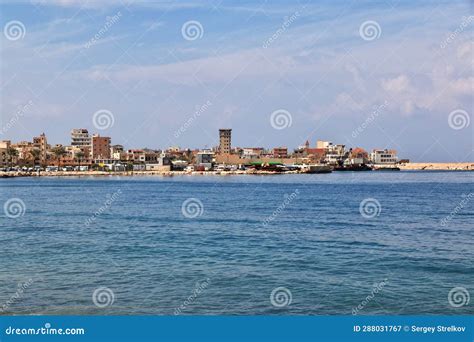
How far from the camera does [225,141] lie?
183m

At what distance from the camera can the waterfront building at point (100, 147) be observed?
151250 millimetres

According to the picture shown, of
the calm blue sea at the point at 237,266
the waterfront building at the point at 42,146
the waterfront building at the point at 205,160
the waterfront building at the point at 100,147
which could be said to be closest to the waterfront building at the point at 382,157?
the waterfront building at the point at 205,160

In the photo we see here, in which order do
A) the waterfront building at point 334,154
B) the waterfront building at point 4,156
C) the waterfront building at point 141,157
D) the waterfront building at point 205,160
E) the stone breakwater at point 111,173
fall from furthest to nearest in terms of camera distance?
the waterfront building at point 334,154 → the waterfront building at point 205,160 → the waterfront building at point 141,157 → the waterfront building at point 4,156 → the stone breakwater at point 111,173

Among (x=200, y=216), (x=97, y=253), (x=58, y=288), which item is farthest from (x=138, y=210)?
(x=58, y=288)

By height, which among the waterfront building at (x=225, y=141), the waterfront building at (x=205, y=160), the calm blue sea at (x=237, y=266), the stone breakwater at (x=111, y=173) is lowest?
the calm blue sea at (x=237, y=266)

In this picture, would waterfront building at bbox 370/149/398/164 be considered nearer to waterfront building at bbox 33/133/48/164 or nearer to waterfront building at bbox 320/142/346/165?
waterfront building at bbox 320/142/346/165

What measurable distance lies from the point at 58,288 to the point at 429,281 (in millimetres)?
9617

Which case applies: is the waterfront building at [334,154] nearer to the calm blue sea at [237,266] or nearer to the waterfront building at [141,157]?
the waterfront building at [141,157]

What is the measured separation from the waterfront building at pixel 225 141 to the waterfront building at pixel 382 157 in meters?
48.7

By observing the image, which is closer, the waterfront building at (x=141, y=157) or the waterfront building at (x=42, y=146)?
the waterfront building at (x=42, y=146)

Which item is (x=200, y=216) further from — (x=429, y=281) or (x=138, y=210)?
(x=429, y=281)

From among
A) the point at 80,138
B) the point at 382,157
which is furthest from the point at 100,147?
the point at 382,157

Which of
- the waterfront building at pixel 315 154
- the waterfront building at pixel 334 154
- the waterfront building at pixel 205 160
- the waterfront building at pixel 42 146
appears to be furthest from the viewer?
the waterfront building at pixel 315 154

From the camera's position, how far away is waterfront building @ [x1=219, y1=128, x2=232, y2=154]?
18212cm
